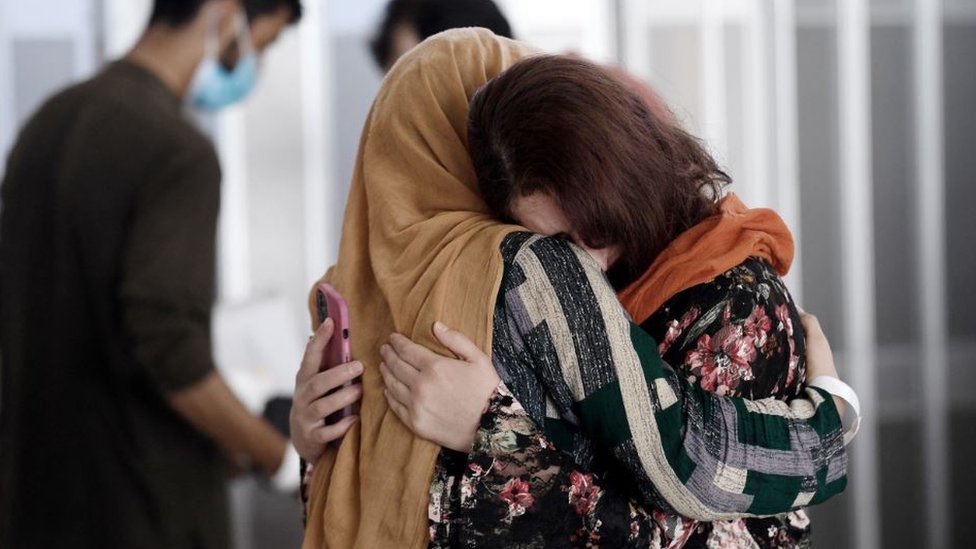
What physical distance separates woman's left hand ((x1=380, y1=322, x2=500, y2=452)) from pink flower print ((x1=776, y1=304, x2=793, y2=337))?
30 centimetres

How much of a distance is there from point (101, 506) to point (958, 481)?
1.83 m

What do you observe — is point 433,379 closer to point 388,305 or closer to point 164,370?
point 388,305

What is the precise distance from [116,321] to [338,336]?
973mm

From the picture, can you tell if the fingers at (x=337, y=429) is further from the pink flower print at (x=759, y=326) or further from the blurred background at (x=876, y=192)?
the blurred background at (x=876, y=192)

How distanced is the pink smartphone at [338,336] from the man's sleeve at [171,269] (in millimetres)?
820

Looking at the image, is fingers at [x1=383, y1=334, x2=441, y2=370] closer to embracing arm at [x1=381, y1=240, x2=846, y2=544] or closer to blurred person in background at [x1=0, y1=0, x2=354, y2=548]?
embracing arm at [x1=381, y1=240, x2=846, y2=544]

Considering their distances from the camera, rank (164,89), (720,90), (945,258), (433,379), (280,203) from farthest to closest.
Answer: (280,203) → (720,90) → (945,258) → (164,89) → (433,379)

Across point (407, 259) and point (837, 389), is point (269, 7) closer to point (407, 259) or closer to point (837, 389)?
point (407, 259)

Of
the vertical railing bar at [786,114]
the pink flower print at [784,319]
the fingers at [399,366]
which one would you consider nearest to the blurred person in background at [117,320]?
the fingers at [399,366]

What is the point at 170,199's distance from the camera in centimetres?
187

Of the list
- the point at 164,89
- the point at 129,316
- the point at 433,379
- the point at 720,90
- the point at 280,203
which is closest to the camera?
the point at 433,379

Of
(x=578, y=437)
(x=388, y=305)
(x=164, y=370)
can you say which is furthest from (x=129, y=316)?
(x=578, y=437)

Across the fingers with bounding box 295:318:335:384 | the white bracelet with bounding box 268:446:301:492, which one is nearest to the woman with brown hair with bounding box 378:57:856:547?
the fingers with bounding box 295:318:335:384

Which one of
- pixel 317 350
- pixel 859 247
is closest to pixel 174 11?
pixel 317 350
